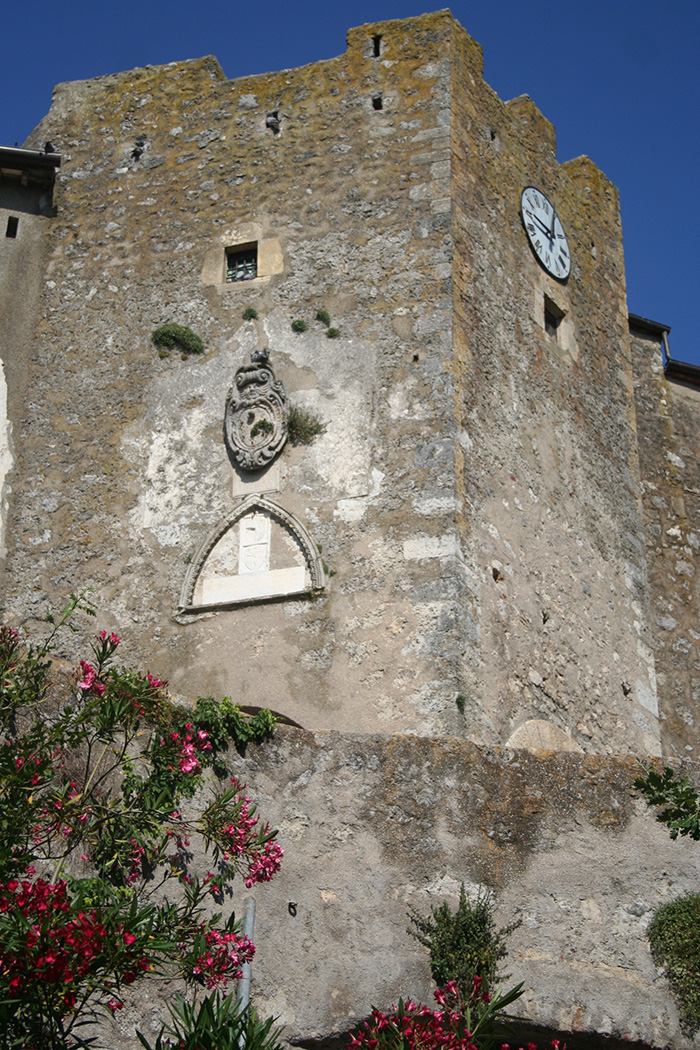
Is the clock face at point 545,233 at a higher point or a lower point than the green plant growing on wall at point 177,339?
higher

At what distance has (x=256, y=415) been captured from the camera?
43.9 ft

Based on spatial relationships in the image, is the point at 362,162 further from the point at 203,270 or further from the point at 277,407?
the point at 277,407

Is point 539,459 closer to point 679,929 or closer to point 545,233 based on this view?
point 545,233

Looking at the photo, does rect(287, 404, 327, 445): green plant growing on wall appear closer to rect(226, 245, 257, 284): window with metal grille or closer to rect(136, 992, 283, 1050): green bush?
rect(226, 245, 257, 284): window with metal grille

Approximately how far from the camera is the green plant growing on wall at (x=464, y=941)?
8242mm

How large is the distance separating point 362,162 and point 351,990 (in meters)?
8.92

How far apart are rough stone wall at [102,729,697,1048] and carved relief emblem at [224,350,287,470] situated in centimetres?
445

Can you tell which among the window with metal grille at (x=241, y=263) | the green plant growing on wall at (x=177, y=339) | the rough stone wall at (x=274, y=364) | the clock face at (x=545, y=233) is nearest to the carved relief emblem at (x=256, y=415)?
the rough stone wall at (x=274, y=364)

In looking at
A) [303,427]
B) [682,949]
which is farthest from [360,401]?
[682,949]

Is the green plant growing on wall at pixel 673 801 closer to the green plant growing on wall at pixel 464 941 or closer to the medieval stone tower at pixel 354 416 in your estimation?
the medieval stone tower at pixel 354 416

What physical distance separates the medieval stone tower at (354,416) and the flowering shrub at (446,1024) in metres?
1.67

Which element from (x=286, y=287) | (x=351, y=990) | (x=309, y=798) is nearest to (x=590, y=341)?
(x=286, y=287)

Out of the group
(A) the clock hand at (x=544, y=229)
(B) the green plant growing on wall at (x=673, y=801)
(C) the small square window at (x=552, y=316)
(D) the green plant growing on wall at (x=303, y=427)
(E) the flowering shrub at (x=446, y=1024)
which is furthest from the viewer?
(A) the clock hand at (x=544, y=229)

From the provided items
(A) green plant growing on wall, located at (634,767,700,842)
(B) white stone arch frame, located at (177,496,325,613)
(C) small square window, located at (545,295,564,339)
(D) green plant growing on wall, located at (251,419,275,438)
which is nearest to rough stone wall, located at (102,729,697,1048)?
(A) green plant growing on wall, located at (634,767,700,842)
